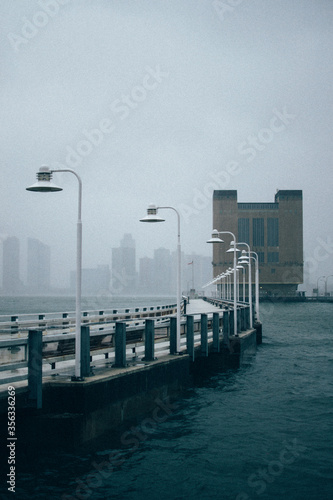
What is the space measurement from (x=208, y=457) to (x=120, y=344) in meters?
3.32

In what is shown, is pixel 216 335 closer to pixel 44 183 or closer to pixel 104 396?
pixel 104 396

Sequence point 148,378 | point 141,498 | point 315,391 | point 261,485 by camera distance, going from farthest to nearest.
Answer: point 315,391 < point 148,378 < point 261,485 < point 141,498

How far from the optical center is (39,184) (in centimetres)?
1138

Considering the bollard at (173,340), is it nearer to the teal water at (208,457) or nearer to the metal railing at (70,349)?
the metal railing at (70,349)

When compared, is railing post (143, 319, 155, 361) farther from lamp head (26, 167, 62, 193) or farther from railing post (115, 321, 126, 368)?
lamp head (26, 167, 62, 193)

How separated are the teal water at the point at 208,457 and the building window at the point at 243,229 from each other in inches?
6915

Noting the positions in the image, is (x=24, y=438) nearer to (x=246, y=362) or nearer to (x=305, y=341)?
(x=246, y=362)

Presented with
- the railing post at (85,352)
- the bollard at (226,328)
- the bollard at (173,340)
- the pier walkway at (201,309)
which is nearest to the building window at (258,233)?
the pier walkway at (201,309)

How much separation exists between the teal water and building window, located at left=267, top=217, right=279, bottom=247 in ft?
578

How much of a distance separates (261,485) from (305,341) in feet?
106

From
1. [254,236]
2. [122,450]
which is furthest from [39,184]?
[254,236]

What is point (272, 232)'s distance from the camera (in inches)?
7623

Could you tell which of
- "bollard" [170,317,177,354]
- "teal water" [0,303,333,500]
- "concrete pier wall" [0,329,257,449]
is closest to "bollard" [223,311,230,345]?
Answer: "teal water" [0,303,333,500]

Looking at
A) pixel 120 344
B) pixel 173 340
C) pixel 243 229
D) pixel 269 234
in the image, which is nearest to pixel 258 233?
pixel 269 234
